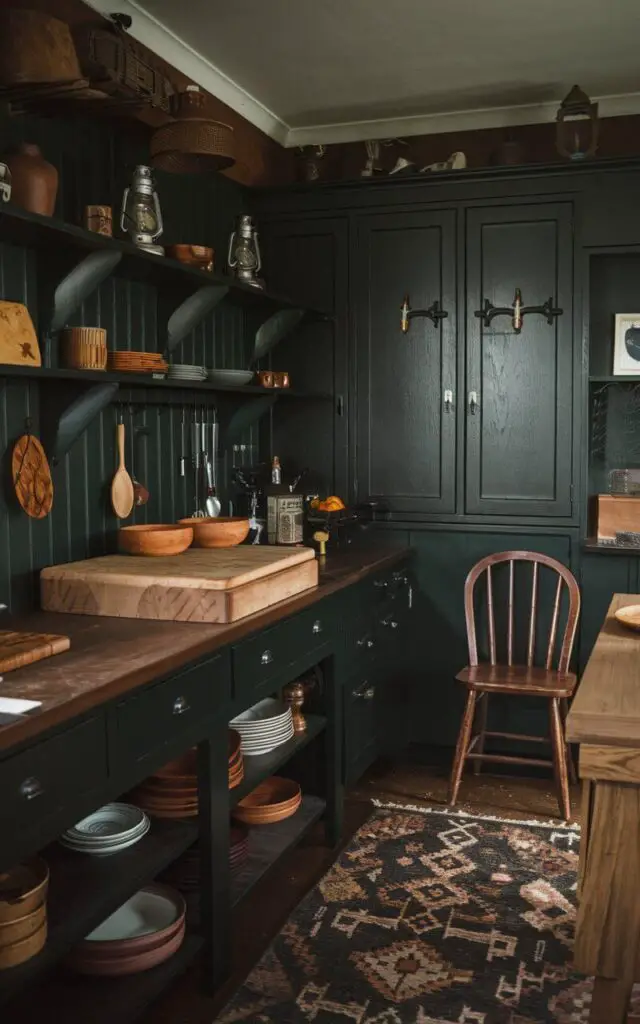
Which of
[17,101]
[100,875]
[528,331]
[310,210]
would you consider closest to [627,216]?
[528,331]

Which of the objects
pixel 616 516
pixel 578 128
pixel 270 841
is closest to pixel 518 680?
pixel 616 516

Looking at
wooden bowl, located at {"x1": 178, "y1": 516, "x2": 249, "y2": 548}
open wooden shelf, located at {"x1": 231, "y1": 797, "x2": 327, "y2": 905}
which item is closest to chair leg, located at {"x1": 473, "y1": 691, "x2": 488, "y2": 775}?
open wooden shelf, located at {"x1": 231, "y1": 797, "x2": 327, "y2": 905}

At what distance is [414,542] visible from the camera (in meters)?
4.34

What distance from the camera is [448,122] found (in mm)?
4527

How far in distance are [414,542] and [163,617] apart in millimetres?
1923

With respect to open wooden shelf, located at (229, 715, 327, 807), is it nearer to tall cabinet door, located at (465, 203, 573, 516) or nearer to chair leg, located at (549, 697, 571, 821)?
chair leg, located at (549, 697, 571, 821)

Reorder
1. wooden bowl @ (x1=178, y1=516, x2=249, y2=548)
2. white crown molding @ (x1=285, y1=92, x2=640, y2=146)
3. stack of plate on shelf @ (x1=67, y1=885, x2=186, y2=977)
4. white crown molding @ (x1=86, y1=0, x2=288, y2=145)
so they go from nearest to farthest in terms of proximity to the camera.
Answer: stack of plate on shelf @ (x1=67, y1=885, x2=186, y2=977), wooden bowl @ (x1=178, y1=516, x2=249, y2=548), white crown molding @ (x1=86, y1=0, x2=288, y2=145), white crown molding @ (x1=285, y1=92, x2=640, y2=146)

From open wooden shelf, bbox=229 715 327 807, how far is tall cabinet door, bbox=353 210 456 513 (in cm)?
126

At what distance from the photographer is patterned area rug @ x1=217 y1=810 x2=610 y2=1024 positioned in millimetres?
2494

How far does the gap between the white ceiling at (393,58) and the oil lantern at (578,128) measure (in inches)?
4.5

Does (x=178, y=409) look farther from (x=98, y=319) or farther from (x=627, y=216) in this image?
(x=627, y=216)

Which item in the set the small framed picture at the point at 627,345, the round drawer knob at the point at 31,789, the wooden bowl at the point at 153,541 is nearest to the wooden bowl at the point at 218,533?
the wooden bowl at the point at 153,541

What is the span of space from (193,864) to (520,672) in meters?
1.60

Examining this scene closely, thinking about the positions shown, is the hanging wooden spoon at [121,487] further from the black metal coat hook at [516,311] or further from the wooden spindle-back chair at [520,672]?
the black metal coat hook at [516,311]
